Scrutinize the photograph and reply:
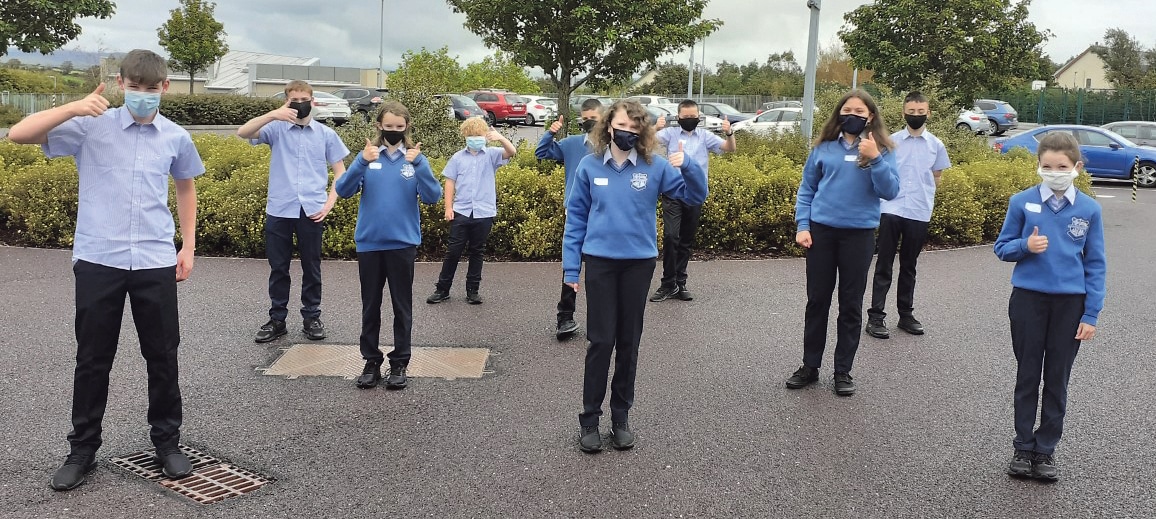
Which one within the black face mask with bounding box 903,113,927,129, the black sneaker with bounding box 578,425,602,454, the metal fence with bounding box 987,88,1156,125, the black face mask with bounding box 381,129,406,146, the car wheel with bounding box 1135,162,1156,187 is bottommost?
the black sneaker with bounding box 578,425,602,454

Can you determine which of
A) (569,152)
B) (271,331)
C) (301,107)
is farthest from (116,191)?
(569,152)

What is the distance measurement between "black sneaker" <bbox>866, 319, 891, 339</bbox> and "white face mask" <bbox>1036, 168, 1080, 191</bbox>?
9.58 feet

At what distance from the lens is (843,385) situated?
235 inches

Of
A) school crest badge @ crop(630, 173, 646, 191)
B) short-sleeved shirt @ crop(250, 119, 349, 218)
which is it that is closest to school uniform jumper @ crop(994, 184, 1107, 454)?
school crest badge @ crop(630, 173, 646, 191)

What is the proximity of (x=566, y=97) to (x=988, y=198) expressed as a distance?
8348 mm

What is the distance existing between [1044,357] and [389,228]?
3.66 meters

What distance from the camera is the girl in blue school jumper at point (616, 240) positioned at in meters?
4.88

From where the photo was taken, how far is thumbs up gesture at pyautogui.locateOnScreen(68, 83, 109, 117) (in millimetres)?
3869

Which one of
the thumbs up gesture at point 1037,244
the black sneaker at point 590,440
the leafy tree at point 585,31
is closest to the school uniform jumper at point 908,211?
the thumbs up gesture at point 1037,244

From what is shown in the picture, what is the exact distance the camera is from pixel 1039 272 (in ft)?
15.3

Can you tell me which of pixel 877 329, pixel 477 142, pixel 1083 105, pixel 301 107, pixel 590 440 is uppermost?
pixel 1083 105

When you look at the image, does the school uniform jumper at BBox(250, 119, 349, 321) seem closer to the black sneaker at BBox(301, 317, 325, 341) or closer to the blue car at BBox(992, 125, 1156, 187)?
the black sneaker at BBox(301, 317, 325, 341)

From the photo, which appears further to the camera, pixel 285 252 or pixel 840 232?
pixel 285 252

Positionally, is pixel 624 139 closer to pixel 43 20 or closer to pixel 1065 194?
pixel 1065 194
